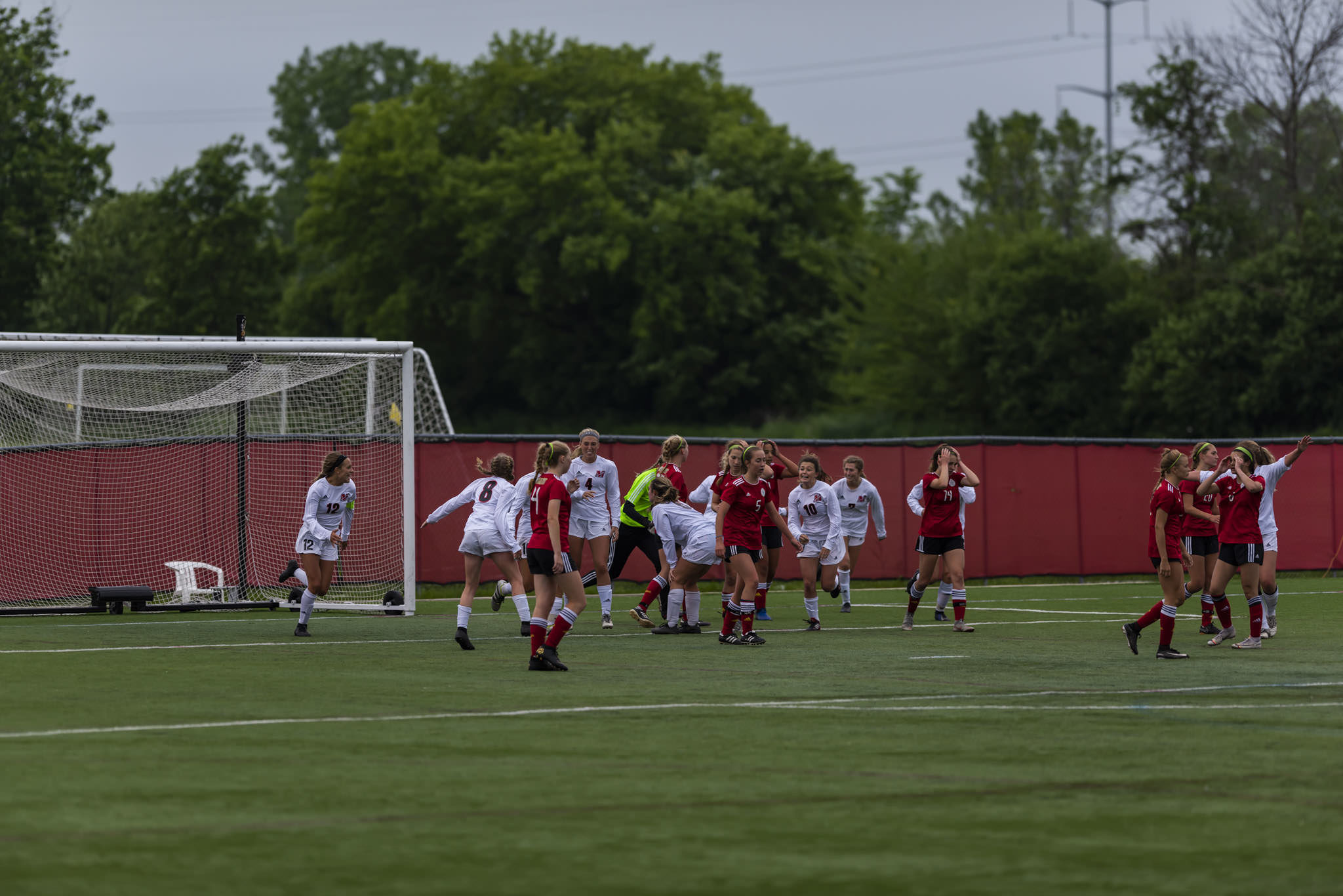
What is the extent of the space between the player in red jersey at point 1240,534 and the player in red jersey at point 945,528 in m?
2.77

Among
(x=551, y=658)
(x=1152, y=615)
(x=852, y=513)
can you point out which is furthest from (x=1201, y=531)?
(x=551, y=658)

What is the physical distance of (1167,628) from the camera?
575 inches

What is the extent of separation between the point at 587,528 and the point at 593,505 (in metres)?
0.26

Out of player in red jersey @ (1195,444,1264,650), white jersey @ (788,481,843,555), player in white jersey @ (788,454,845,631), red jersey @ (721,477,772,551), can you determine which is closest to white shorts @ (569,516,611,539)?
red jersey @ (721,477,772,551)

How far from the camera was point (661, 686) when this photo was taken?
12.5m

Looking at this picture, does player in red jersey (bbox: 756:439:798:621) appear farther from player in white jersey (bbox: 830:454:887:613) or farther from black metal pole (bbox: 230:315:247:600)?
black metal pole (bbox: 230:315:247:600)

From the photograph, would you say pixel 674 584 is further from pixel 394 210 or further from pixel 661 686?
pixel 394 210

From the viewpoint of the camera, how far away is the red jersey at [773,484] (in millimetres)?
16791

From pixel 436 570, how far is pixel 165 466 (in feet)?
13.8

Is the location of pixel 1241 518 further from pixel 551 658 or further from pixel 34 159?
pixel 34 159

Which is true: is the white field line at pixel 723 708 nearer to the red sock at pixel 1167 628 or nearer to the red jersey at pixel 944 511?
the red sock at pixel 1167 628

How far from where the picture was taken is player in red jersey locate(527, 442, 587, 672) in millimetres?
13344

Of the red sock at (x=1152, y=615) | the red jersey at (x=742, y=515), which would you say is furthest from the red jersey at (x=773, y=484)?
the red sock at (x=1152, y=615)

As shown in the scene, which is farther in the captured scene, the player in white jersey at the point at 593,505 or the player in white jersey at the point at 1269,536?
the player in white jersey at the point at 593,505
